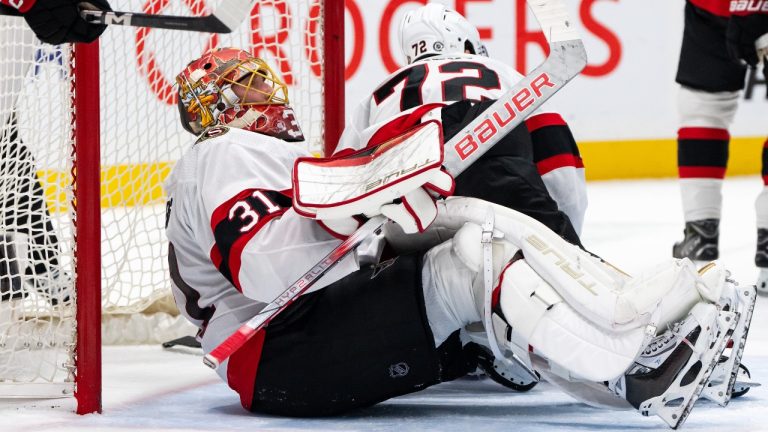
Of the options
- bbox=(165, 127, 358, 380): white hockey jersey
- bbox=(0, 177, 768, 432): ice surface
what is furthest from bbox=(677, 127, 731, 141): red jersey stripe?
bbox=(165, 127, 358, 380): white hockey jersey

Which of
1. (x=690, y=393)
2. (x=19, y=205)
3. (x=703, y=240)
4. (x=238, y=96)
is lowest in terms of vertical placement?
(x=703, y=240)

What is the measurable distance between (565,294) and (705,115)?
8.06 feet

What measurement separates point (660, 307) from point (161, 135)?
68.2 inches

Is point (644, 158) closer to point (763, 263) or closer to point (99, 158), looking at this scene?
point (763, 263)

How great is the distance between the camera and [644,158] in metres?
6.24

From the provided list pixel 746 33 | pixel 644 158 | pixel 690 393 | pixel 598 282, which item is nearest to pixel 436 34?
pixel 598 282

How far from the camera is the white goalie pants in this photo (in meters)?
1.82

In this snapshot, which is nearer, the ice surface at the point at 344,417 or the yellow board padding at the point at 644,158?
the ice surface at the point at 344,417

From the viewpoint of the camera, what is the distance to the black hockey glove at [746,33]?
11.7 ft

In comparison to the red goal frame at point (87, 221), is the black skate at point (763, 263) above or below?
below

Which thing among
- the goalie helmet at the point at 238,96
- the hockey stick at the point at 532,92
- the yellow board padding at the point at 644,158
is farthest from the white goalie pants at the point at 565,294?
the yellow board padding at the point at 644,158

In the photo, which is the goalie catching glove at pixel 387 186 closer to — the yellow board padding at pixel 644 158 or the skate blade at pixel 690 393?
the skate blade at pixel 690 393

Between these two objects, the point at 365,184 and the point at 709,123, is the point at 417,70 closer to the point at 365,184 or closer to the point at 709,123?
the point at 365,184

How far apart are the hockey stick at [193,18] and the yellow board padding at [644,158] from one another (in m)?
4.24
